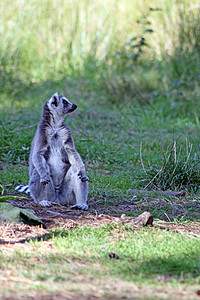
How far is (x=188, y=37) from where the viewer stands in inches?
428

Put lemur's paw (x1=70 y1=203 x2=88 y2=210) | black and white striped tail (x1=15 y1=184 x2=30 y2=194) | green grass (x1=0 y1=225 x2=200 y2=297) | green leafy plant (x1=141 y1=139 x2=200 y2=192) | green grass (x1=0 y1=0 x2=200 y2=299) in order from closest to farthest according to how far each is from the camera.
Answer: green grass (x1=0 y1=225 x2=200 y2=297), green grass (x1=0 y1=0 x2=200 y2=299), lemur's paw (x1=70 y1=203 x2=88 y2=210), black and white striped tail (x1=15 y1=184 x2=30 y2=194), green leafy plant (x1=141 y1=139 x2=200 y2=192)

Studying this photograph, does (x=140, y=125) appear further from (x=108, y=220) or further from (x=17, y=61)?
(x=108, y=220)

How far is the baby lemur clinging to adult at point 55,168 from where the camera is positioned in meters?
4.25

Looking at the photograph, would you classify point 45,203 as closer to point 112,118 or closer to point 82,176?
point 82,176

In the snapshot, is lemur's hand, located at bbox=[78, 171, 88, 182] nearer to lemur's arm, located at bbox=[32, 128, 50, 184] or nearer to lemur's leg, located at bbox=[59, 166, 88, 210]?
lemur's leg, located at bbox=[59, 166, 88, 210]

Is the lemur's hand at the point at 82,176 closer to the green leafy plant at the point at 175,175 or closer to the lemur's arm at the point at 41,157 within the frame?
the lemur's arm at the point at 41,157

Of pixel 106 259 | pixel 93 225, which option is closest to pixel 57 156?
pixel 93 225

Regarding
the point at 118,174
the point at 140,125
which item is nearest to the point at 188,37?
the point at 140,125

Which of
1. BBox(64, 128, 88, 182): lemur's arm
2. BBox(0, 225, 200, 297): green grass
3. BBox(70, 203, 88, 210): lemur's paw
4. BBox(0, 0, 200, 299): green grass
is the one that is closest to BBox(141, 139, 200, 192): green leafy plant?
BBox(0, 0, 200, 299): green grass

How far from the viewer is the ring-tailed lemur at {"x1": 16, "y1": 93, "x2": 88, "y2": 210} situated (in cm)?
425

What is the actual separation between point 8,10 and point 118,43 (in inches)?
122

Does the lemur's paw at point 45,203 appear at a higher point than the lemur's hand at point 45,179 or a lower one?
lower

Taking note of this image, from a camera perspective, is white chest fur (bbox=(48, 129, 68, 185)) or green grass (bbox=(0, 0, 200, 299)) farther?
white chest fur (bbox=(48, 129, 68, 185))

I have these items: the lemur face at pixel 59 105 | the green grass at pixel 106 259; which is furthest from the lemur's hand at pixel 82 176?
the green grass at pixel 106 259
